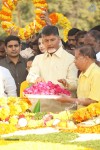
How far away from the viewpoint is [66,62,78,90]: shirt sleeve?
10.0m

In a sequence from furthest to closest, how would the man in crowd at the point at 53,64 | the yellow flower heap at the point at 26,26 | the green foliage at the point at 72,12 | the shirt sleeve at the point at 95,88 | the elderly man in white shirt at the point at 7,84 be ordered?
the green foliage at the point at 72,12 < the yellow flower heap at the point at 26,26 < the elderly man in white shirt at the point at 7,84 < the man in crowd at the point at 53,64 < the shirt sleeve at the point at 95,88

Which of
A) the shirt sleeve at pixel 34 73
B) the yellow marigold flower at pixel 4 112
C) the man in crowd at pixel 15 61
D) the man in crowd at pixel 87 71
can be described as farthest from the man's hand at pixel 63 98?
the man in crowd at pixel 15 61

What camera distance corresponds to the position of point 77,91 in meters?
9.78

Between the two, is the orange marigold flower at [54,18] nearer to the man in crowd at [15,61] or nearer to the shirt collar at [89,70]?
the man in crowd at [15,61]

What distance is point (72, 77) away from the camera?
33.7ft

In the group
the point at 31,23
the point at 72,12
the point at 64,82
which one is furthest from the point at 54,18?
the point at 72,12

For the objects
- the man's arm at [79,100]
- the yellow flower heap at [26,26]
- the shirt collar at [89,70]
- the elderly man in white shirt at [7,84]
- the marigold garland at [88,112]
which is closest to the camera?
the marigold garland at [88,112]

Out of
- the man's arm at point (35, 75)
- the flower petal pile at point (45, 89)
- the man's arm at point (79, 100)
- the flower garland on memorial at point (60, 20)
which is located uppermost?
the flower garland on memorial at point (60, 20)

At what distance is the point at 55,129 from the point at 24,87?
205 cm

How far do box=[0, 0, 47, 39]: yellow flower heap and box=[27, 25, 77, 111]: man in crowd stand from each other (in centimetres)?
459

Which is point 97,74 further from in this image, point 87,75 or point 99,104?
point 99,104

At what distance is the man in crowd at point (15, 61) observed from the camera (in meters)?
12.5

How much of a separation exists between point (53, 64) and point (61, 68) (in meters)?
0.16

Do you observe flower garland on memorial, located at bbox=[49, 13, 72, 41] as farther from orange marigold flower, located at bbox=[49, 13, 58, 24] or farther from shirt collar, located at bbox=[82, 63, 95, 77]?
shirt collar, located at bbox=[82, 63, 95, 77]
